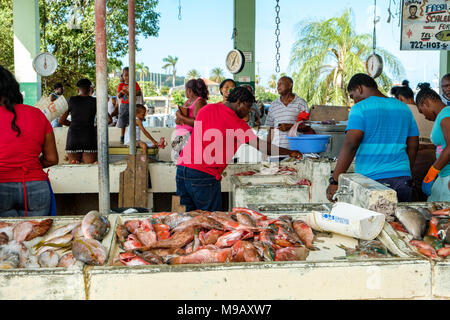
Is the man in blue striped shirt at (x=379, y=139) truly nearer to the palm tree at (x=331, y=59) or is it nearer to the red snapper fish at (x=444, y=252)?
the red snapper fish at (x=444, y=252)

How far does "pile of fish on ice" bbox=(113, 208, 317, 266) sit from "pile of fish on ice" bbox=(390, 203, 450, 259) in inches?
21.6

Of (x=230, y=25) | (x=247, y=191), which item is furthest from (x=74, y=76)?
(x=247, y=191)

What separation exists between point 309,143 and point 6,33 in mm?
16335

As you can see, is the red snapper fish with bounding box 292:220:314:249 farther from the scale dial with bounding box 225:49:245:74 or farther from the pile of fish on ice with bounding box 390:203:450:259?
the scale dial with bounding box 225:49:245:74

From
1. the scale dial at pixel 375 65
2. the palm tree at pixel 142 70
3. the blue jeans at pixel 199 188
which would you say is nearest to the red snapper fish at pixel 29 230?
the blue jeans at pixel 199 188

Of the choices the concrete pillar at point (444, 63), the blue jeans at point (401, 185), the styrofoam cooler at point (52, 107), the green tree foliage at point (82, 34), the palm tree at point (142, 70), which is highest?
the palm tree at point (142, 70)

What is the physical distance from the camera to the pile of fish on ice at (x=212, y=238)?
2.13 m

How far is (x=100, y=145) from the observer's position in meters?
2.82

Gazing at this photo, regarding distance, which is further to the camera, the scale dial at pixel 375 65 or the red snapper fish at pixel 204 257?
the scale dial at pixel 375 65

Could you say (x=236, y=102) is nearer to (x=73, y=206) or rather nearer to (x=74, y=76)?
(x=73, y=206)

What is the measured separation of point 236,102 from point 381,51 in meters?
16.8

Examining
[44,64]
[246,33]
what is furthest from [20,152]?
[246,33]

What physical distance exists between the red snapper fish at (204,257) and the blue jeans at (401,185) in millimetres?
1657

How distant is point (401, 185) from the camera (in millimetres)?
3285
